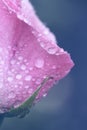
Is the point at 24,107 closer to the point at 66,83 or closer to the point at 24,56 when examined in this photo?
the point at 24,56

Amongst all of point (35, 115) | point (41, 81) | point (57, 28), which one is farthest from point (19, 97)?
point (57, 28)

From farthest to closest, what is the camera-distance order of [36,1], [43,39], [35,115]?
[36,1] < [35,115] < [43,39]

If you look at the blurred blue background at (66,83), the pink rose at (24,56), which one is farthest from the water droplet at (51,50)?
the blurred blue background at (66,83)

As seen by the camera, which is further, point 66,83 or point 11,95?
point 66,83

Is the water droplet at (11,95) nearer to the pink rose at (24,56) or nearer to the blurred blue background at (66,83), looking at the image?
the pink rose at (24,56)

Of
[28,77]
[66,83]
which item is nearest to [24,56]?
[28,77]

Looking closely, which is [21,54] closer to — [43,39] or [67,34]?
[43,39]
